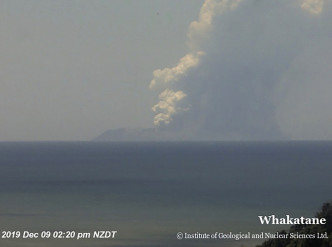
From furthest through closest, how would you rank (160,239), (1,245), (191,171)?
(191,171) → (160,239) → (1,245)

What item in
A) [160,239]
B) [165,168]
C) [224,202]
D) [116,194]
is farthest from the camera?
[165,168]

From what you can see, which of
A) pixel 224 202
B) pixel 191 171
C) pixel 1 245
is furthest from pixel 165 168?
pixel 1 245

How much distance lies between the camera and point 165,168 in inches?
7485

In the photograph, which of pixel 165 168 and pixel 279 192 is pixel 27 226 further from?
pixel 165 168

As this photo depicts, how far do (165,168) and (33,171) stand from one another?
34.8m

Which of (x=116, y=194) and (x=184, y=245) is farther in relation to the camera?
(x=116, y=194)

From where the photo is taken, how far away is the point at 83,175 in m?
166

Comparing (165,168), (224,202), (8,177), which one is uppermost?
(165,168)

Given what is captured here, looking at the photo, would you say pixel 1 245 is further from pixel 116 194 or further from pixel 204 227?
pixel 116 194

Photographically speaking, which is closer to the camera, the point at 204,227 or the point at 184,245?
the point at 184,245

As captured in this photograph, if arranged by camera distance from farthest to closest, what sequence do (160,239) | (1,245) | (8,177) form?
(8,177), (160,239), (1,245)

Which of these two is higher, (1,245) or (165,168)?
(165,168)

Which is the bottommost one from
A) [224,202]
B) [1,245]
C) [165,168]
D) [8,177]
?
[1,245]

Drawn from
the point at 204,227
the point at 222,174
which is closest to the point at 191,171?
the point at 222,174
